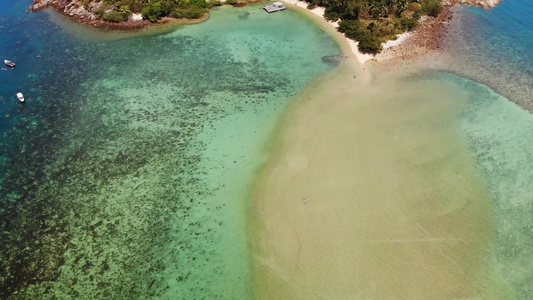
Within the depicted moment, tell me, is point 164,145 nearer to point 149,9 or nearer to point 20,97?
point 20,97

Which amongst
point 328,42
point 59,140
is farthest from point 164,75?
point 328,42

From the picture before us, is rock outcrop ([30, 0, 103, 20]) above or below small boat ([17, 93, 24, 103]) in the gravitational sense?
above

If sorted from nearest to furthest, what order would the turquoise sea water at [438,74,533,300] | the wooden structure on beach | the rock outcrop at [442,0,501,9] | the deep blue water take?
1. the turquoise sea water at [438,74,533,300]
2. the deep blue water
3. the wooden structure on beach
4. the rock outcrop at [442,0,501,9]

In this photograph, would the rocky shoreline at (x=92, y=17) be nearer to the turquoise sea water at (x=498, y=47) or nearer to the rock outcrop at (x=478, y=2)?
the turquoise sea water at (x=498, y=47)

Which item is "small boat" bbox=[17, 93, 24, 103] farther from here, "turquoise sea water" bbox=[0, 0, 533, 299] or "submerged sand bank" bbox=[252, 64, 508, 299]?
"submerged sand bank" bbox=[252, 64, 508, 299]

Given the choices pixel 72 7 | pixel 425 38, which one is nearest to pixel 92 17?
pixel 72 7

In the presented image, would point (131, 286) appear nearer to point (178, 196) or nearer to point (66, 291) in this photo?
point (66, 291)

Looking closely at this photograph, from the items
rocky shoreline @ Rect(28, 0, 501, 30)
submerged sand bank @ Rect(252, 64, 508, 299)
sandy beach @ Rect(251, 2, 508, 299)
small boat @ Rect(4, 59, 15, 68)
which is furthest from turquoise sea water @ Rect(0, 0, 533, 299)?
rocky shoreline @ Rect(28, 0, 501, 30)

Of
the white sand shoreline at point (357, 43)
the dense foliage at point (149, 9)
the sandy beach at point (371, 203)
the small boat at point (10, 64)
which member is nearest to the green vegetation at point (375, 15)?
the white sand shoreline at point (357, 43)
